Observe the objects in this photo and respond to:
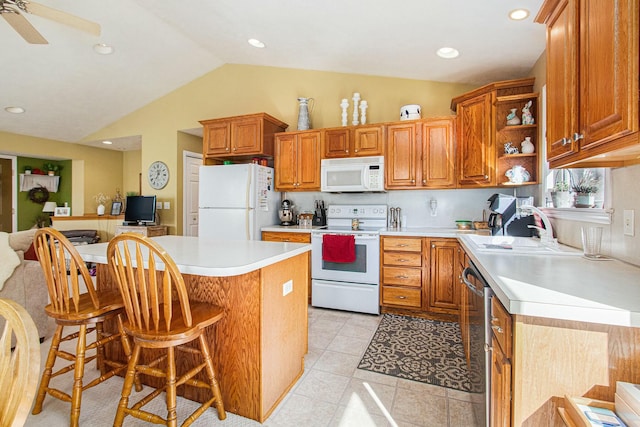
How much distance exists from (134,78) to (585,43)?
5.28m

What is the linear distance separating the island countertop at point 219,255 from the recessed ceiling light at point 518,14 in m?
2.22

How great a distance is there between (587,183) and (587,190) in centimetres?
8

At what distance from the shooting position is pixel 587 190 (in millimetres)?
1812

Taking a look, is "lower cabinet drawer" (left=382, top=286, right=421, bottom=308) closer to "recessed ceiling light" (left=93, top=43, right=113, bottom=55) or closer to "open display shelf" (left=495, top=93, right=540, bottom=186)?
"open display shelf" (left=495, top=93, right=540, bottom=186)

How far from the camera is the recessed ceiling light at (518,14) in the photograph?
2.16 metres

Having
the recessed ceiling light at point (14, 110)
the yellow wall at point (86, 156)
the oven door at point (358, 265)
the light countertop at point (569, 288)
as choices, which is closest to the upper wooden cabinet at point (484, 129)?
the oven door at point (358, 265)

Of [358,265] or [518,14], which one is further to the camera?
[358,265]

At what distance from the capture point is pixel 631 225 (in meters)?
1.39

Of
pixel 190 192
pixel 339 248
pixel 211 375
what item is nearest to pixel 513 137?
pixel 339 248

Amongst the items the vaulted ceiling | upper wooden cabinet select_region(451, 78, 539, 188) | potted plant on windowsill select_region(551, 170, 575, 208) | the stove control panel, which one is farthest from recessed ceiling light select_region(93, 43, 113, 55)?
potted plant on windowsill select_region(551, 170, 575, 208)

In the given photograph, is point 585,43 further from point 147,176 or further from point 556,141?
point 147,176

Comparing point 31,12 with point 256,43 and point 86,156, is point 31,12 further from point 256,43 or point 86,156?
point 86,156

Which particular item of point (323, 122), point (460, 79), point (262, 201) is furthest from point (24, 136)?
point (460, 79)

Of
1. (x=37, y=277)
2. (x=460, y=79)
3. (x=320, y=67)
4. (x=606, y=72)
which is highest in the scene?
(x=320, y=67)
